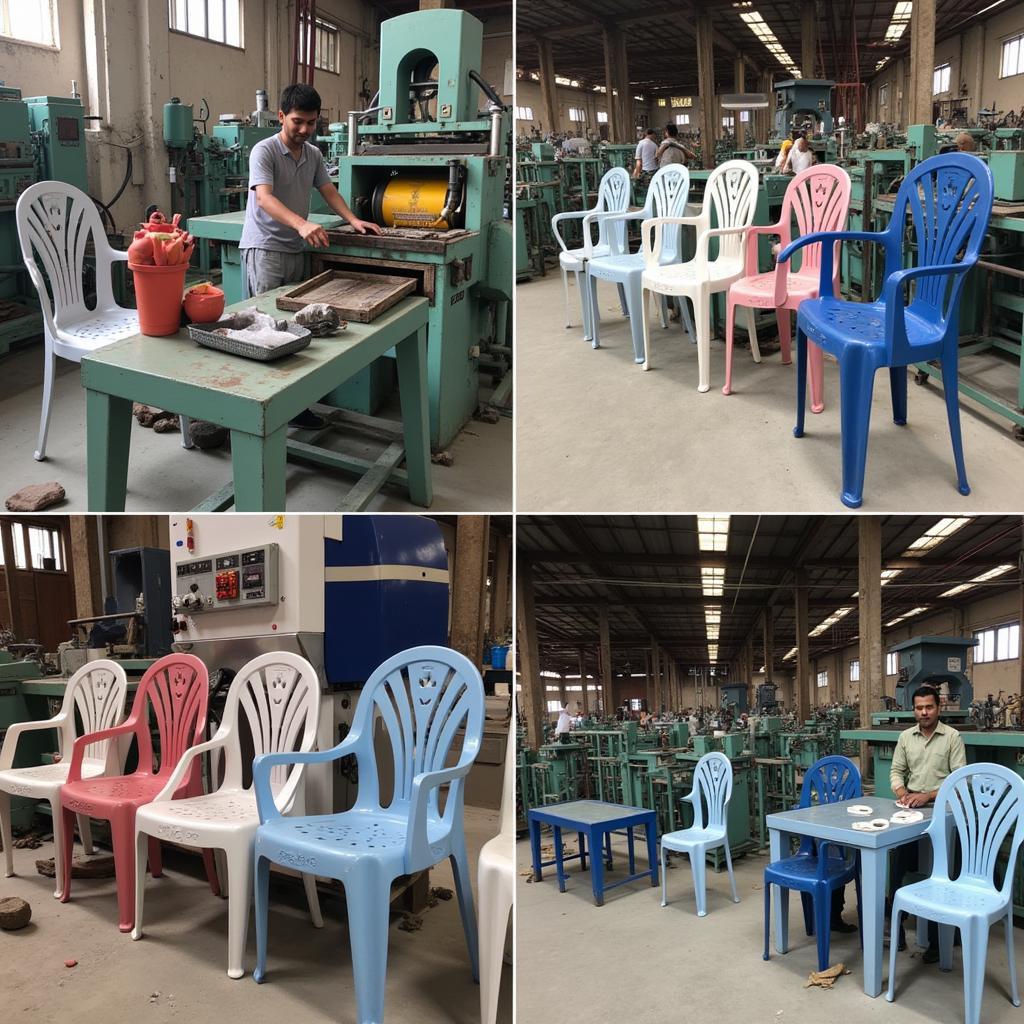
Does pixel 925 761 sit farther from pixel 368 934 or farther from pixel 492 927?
pixel 368 934

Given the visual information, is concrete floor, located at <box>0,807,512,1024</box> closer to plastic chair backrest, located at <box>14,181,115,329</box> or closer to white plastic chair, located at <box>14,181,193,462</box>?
white plastic chair, located at <box>14,181,193,462</box>

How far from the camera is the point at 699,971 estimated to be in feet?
11.1

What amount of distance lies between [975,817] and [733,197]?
331cm

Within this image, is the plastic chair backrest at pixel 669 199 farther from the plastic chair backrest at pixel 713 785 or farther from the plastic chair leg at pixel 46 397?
the plastic chair leg at pixel 46 397

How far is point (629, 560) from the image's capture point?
27.8 feet

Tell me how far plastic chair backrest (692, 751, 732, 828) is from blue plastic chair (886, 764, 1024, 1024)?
1742 millimetres

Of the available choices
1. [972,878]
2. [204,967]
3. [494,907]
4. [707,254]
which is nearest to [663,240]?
[707,254]

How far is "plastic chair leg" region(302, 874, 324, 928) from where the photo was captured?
2504 mm

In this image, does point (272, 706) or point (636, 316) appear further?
point (636, 316)

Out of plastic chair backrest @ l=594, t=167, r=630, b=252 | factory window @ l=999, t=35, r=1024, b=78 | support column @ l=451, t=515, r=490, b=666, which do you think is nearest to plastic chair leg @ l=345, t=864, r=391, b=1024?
plastic chair backrest @ l=594, t=167, r=630, b=252

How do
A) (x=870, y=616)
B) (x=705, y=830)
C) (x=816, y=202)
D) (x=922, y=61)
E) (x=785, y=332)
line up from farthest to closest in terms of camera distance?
(x=870, y=616)
(x=922, y=61)
(x=705, y=830)
(x=785, y=332)
(x=816, y=202)

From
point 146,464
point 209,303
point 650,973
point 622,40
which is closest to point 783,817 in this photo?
point 650,973

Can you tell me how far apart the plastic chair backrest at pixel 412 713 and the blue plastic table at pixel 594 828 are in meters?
2.53

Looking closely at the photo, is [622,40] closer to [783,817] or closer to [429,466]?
[429,466]
